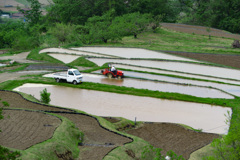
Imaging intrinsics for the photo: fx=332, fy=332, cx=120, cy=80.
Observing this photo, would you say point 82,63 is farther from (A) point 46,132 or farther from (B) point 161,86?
(A) point 46,132

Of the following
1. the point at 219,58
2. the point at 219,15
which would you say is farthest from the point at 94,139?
the point at 219,15

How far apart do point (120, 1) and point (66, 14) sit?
1714cm

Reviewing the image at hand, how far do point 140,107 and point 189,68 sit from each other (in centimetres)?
2164

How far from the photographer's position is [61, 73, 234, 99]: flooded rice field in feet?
127

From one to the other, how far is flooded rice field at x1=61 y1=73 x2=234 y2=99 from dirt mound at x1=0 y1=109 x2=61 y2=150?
1773 cm

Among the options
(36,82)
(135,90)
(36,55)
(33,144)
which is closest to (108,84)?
(135,90)

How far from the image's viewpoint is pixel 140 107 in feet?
108

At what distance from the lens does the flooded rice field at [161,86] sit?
38.8 meters

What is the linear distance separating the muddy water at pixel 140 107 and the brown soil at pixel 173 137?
1879mm

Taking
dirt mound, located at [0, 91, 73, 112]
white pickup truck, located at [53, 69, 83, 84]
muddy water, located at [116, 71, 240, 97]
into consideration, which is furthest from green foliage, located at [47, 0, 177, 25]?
dirt mound, located at [0, 91, 73, 112]

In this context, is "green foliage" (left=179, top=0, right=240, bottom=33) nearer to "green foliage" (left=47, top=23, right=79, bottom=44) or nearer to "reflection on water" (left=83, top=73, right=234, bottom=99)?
"green foliage" (left=47, top=23, right=79, bottom=44)

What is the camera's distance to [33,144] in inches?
761

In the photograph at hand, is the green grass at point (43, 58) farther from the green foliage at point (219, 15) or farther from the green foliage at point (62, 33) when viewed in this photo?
the green foliage at point (219, 15)

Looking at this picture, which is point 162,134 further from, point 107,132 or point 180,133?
point 107,132
